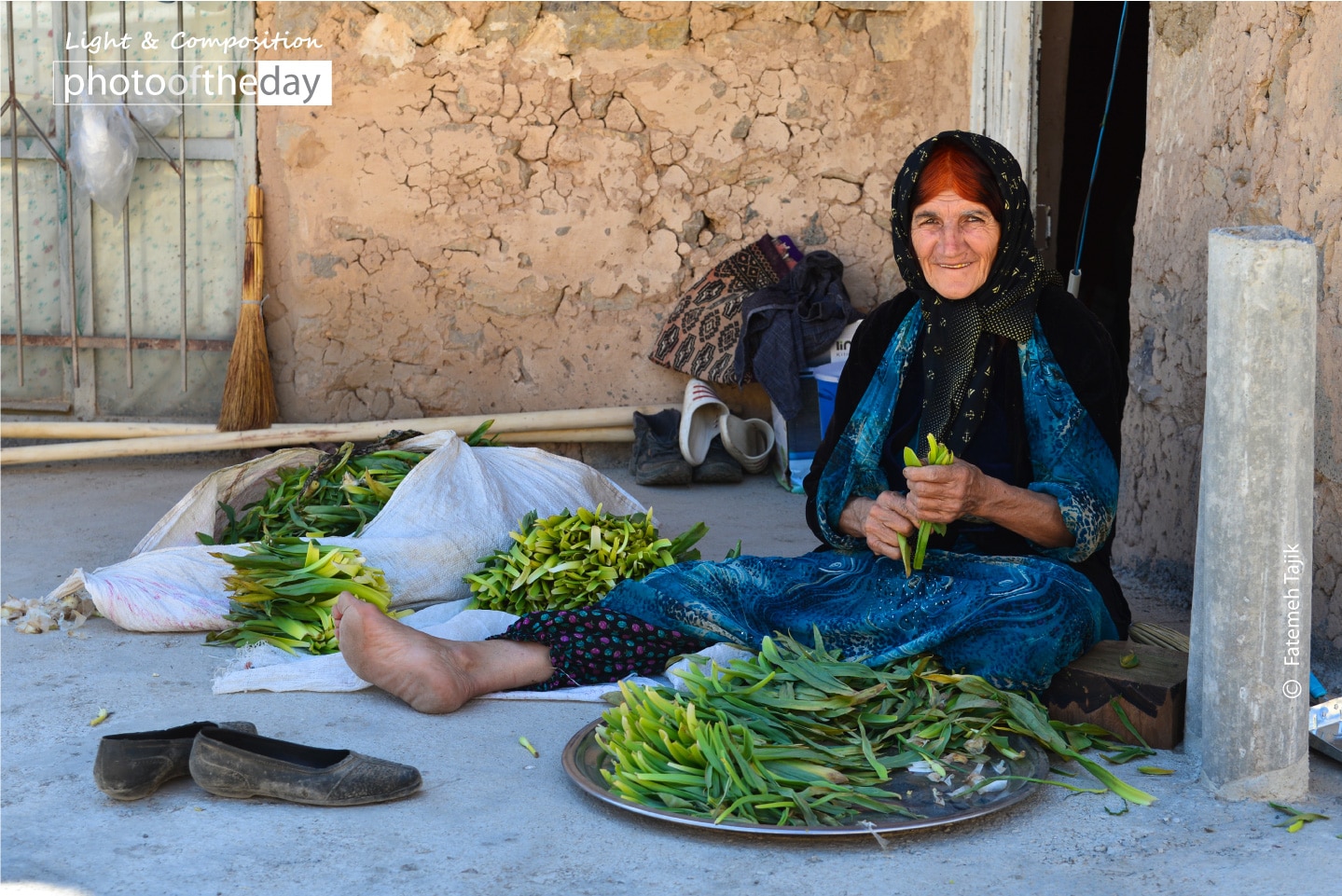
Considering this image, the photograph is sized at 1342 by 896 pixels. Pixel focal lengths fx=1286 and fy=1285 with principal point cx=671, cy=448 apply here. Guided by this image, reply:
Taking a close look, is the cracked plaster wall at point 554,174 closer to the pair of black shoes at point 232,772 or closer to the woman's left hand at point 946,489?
the woman's left hand at point 946,489

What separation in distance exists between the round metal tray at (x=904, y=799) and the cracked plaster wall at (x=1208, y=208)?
0.93 metres

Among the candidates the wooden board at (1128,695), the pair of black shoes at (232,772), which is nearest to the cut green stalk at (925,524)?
the wooden board at (1128,695)

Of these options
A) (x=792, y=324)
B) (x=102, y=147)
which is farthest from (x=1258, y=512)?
(x=102, y=147)

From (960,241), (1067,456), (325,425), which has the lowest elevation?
(325,425)

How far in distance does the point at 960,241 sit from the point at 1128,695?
93 centimetres

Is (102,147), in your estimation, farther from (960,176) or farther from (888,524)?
(888,524)

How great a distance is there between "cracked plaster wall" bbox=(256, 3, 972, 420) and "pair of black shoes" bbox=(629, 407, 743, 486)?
0.21 m

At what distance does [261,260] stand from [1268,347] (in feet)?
14.1

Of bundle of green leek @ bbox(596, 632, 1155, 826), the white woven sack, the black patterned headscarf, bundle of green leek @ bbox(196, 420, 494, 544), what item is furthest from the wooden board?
bundle of green leek @ bbox(196, 420, 494, 544)

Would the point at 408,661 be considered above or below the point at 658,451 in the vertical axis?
below

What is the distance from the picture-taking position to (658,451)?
16.9 ft

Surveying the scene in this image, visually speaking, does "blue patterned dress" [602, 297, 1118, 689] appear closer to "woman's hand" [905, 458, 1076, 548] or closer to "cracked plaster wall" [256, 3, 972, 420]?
"woman's hand" [905, 458, 1076, 548]

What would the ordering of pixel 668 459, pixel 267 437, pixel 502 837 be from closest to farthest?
pixel 502 837
pixel 267 437
pixel 668 459

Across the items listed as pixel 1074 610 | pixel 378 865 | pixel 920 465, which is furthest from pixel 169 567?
pixel 1074 610
